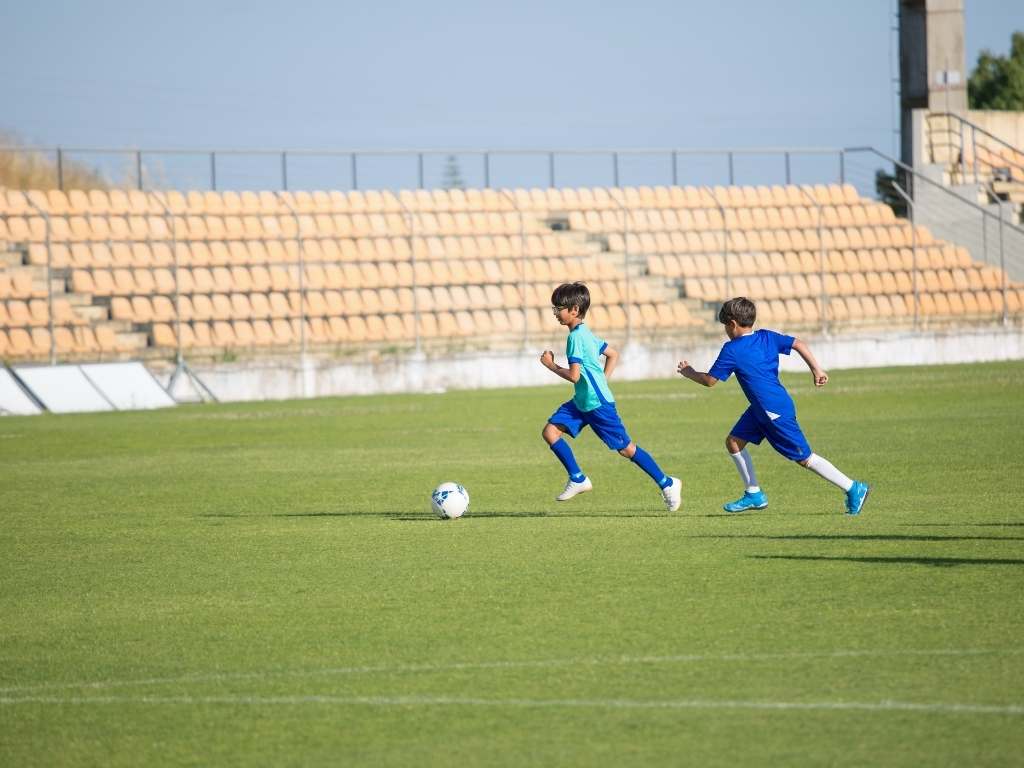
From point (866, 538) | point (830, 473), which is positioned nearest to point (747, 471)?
point (830, 473)

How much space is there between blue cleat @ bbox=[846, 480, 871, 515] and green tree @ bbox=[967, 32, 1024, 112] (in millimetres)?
54615

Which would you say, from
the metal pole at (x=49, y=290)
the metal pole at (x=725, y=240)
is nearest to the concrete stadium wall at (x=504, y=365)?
the metal pole at (x=725, y=240)

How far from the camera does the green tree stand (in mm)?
62125

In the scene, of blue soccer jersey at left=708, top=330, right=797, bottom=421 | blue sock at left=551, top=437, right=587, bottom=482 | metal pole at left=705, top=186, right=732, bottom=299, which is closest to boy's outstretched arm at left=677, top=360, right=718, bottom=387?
blue soccer jersey at left=708, top=330, right=797, bottom=421

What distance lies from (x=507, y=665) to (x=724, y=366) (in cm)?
452

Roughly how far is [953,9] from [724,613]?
3331cm

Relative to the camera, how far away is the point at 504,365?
28594mm

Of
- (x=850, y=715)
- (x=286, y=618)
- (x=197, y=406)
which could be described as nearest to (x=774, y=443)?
(x=286, y=618)

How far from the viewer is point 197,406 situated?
2530 centimetres

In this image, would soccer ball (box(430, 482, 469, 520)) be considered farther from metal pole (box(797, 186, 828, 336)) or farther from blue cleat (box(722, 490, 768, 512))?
metal pole (box(797, 186, 828, 336))

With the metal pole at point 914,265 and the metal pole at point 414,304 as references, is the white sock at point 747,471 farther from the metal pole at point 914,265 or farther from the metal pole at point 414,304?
the metal pole at point 914,265

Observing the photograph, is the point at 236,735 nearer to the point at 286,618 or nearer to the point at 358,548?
the point at 286,618

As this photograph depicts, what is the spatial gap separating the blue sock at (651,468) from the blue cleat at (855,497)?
1258mm

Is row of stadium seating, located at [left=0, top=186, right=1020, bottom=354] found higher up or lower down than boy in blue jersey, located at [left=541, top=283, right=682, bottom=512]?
higher up
